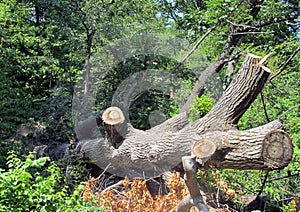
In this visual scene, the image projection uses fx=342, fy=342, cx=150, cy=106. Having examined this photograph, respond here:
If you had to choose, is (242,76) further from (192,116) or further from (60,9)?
(60,9)

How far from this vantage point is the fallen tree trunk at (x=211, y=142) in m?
3.37

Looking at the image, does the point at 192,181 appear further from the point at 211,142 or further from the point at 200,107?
the point at 200,107

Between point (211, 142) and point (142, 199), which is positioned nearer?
point (211, 142)

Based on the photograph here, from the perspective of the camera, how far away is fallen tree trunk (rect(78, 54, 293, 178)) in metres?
3.37

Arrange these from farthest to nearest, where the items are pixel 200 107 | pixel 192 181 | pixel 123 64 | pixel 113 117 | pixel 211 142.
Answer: pixel 123 64
pixel 200 107
pixel 113 117
pixel 211 142
pixel 192 181

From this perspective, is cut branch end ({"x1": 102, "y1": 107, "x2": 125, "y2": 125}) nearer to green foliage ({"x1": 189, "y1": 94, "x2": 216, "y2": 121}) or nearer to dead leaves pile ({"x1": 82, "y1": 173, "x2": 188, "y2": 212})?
dead leaves pile ({"x1": 82, "y1": 173, "x2": 188, "y2": 212})

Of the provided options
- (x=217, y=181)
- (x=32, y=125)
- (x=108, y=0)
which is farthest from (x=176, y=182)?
(x=108, y=0)

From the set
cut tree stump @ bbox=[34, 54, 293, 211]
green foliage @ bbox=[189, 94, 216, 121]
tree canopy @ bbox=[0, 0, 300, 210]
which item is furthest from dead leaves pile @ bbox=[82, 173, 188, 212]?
green foliage @ bbox=[189, 94, 216, 121]

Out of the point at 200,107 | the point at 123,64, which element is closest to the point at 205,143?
the point at 200,107

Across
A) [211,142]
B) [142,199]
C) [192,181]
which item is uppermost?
[211,142]

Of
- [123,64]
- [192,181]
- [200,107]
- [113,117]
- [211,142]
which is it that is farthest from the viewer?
[123,64]

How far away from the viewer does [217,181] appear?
4.71m

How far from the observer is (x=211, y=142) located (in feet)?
11.9

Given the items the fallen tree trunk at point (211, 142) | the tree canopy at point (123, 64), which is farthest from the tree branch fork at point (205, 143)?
the tree canopy at point (123, 64)
